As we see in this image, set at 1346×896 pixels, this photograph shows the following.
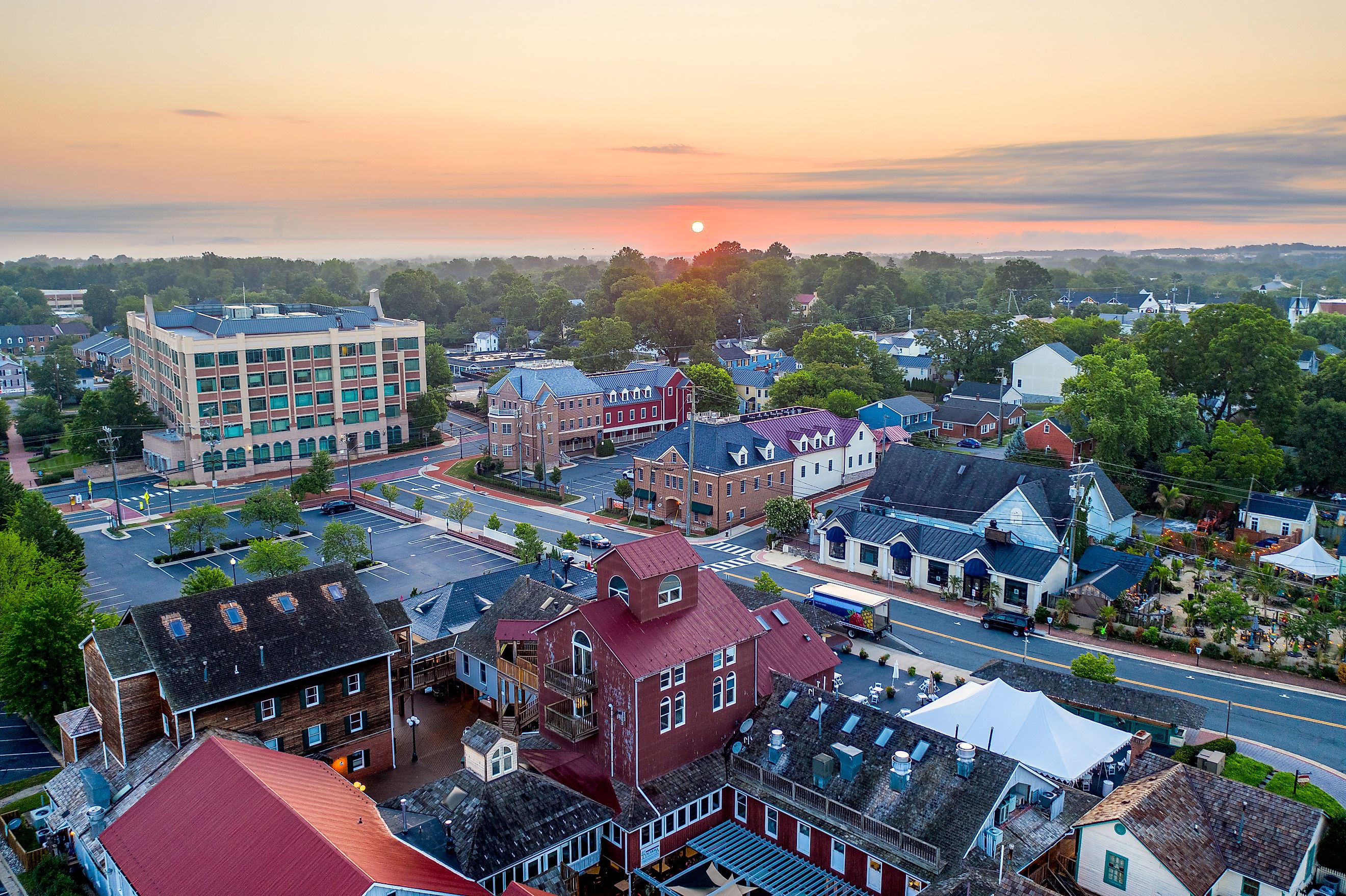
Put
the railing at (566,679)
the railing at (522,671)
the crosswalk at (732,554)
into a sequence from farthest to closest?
the crosswalk at (732,554) < the railing at (522,671) < the railing at (566,679)

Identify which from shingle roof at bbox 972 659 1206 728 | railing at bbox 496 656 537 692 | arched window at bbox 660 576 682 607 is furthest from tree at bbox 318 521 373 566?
shingle roof at bbox 972 659 1206 728

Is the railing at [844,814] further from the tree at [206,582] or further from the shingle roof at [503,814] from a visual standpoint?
the tree at [206,582]

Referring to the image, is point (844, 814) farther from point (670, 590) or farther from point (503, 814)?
point (503, 814)

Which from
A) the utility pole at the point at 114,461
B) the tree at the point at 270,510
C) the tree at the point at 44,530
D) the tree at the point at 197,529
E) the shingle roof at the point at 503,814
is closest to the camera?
the shingle roof at the point at 503,814

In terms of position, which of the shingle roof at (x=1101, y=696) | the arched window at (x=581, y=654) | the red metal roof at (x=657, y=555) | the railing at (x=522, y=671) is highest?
the red metal roof at (x=657, y=555)

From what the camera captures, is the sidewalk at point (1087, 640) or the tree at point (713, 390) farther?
the tree at point (713, 390)

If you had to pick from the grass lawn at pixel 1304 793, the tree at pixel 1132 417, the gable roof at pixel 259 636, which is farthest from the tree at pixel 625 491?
the grass lawn at pixel 1304 793

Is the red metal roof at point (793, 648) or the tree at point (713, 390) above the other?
the tree at point (713, 390)
